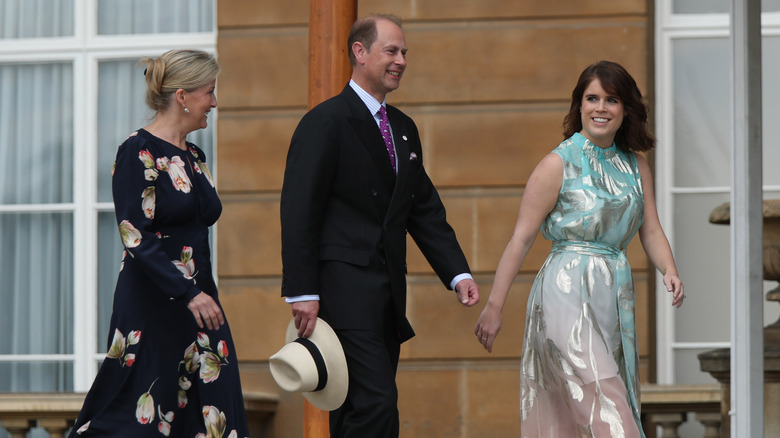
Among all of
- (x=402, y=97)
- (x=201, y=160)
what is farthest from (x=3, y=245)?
(x=201, y=160)

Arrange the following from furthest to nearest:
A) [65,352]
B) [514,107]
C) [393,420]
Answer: [65,352], [514,107], [393,420]

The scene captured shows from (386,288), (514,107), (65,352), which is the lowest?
(65,352)

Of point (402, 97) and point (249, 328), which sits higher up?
point (402, 97)

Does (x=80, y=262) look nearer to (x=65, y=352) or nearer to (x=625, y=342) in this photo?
(x=65, y=352)

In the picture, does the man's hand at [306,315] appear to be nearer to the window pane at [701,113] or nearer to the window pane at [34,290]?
the window pane at [701,113]

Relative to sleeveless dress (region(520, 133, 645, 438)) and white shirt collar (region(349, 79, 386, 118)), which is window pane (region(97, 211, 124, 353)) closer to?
white shirt collar (region(349, 79, 386, 118))

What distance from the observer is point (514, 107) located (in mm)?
7691

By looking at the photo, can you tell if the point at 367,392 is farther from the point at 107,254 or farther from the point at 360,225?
the point at 107,254

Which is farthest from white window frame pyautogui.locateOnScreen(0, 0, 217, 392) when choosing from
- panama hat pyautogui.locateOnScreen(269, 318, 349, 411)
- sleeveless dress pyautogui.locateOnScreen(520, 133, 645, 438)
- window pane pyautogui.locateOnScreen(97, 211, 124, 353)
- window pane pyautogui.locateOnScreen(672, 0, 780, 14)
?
panama hat pyautogui.locateOnScreen(269, 318, 349, 411)

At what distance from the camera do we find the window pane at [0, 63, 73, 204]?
839cm

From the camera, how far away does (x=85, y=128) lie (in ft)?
27.6

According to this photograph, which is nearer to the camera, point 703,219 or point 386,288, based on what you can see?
point 386,288

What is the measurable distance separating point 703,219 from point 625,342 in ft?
11.4

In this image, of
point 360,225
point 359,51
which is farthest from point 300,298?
point 359,51
